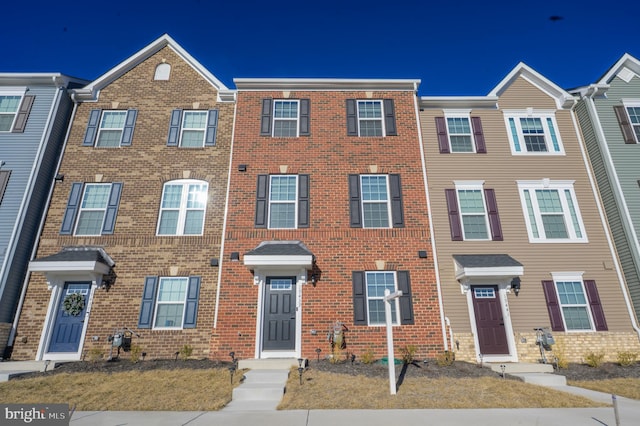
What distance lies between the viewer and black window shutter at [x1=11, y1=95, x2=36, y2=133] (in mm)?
12542

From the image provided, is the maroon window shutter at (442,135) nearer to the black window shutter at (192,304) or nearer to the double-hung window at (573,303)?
the double-hung window at (573,303)

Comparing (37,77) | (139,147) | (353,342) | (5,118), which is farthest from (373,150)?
(5,118)

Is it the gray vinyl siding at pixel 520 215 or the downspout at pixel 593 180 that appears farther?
the downspout at pixel 593 180

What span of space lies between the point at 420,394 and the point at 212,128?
36.6ft

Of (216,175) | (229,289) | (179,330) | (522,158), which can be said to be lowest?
(179,330)

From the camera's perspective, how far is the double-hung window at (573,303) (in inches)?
436

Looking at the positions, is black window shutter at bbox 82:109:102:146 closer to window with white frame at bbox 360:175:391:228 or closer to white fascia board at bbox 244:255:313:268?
white fascia board at bbox 244:255:313:268

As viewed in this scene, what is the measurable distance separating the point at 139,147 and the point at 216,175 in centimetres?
321

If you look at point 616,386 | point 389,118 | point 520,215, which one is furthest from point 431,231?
point 616,386

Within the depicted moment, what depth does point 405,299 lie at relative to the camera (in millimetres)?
10875

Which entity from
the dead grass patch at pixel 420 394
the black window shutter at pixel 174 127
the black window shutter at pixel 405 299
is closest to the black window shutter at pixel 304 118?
the black window shutter at pixel 174 127

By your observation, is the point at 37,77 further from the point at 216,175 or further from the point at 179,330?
the point at 179,330

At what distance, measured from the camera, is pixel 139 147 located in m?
12.8

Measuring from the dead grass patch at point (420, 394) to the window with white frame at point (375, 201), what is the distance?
5.14 meters
